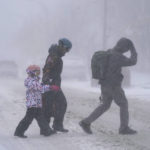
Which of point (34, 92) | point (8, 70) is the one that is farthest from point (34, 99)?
point (8, 70)

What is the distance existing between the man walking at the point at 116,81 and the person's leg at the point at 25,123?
942mm

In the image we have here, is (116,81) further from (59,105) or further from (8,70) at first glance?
(8,70)

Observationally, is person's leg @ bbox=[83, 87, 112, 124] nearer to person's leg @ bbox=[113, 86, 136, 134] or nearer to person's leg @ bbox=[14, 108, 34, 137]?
person's leg @ bbox=[113, 86, 136, 134]

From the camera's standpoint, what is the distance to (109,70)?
945 centimetres

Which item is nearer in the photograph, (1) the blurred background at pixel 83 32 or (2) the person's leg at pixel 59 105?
(2) the person's leg at pixel 59 105

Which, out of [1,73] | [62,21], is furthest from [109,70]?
[62,21]

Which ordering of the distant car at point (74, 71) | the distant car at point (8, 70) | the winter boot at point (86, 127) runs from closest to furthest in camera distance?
the winter boot at point (86, 127)
the distant car at point (74, 71)
the distant car at point (8, 70)

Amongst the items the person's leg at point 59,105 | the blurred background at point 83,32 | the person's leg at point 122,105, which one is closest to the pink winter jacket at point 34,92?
the person's leg at point 59,105

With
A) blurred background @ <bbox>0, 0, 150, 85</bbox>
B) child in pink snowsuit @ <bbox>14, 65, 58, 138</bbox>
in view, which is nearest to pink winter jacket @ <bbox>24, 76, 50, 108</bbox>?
child in pink snowsuit @ <bbox>14, 65, 58, 138</bbox>

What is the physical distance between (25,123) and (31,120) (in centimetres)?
11

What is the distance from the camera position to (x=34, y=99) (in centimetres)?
916

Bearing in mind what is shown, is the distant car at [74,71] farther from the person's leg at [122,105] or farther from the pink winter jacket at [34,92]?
the pink winter jacket at [34,92]

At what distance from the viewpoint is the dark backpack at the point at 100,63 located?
30.8 feet

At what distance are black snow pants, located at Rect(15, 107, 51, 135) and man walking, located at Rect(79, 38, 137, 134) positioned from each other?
695 millimetres
